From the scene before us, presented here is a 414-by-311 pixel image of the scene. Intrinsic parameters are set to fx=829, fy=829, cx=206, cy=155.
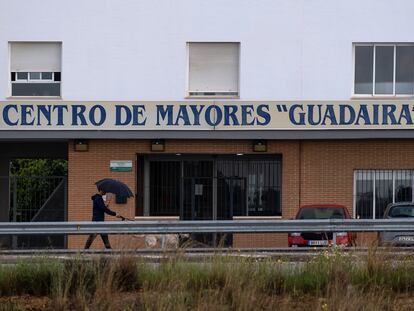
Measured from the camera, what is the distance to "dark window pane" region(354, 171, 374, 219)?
23688mm

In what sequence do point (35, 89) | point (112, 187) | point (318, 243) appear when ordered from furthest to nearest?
point (35, 89) < point (112, 187) < point (318, 243)

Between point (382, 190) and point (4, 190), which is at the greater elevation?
point (382, 190)

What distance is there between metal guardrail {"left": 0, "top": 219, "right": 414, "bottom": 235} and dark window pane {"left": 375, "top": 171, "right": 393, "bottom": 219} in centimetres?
795

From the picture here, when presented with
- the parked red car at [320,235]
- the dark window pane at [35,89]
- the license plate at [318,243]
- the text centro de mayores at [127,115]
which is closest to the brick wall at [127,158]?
the text centro de mayores at [127,115]

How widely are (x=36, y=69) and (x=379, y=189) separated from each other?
1042cm

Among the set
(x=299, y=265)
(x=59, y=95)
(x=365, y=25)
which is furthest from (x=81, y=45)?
(x=299, y=265)

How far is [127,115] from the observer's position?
23156 mm

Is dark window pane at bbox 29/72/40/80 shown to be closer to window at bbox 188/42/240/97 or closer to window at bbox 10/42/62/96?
window at bbox 10/42/62/96

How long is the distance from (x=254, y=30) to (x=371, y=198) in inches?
230

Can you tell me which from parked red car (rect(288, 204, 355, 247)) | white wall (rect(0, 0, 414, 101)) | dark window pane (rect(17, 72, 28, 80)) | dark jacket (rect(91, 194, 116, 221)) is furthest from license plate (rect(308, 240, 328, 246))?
dark window pane (rect(17, 72, 28, 80))

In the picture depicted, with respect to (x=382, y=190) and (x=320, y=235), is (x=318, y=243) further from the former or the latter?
(x=382, y=190)

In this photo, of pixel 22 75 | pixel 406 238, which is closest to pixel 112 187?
pixel 22 75

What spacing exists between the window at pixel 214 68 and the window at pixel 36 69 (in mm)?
3837

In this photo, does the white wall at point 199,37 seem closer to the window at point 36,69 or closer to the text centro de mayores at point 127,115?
the window at point 36,69
